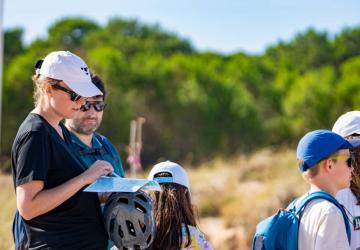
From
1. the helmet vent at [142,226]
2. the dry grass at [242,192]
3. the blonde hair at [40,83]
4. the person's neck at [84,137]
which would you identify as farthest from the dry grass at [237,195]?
the helmet vent at [142,226]

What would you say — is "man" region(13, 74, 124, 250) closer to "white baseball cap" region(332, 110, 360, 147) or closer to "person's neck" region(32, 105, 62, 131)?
"person's neck" region(32, 105, 62, 131)

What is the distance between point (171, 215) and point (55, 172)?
2.23 ft

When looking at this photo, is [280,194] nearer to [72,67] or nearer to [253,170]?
[253,170]

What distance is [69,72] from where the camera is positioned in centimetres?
282

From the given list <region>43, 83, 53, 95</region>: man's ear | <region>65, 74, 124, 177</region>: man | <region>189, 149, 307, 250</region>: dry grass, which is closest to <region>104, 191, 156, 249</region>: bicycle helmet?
<region>43, 83, 53, 95</region>: man's ear

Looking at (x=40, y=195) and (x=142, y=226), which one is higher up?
(x=40, y=195)

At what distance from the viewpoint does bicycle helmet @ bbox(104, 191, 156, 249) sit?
9.18 ft

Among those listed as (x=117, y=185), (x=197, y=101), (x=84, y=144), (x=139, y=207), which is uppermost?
(x=84, y=144)

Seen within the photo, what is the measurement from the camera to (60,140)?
110 inches

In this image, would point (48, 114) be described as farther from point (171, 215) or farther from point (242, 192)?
point (242, 192)

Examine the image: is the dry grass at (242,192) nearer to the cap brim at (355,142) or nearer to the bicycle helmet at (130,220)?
the cap brim at (355,142)

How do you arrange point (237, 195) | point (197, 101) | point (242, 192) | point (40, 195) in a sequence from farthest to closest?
point (197, 101)
point (242, 192)
point (237, 195)
point (40, 195)

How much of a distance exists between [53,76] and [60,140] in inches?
10.8

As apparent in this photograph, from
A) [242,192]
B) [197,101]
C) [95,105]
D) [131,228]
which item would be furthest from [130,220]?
[197,101]
